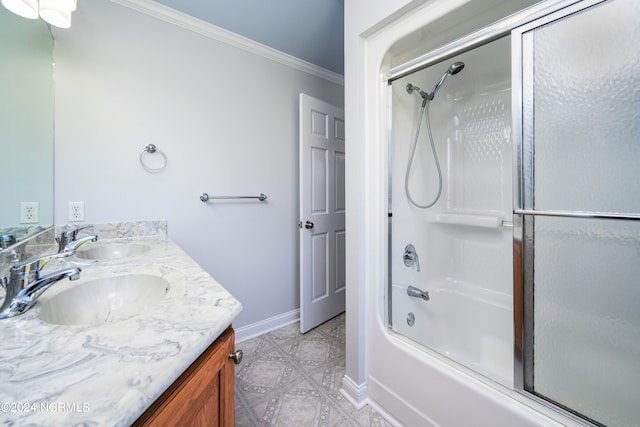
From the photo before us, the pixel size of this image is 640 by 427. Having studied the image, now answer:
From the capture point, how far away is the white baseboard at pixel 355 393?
1372 millimetres

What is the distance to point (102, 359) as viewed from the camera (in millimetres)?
437

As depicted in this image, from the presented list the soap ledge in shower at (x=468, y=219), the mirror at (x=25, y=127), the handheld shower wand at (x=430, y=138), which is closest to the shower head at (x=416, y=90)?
the handheld shower wand at (x=430, y=138)

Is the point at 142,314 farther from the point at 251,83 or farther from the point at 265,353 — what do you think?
the point at 251,83

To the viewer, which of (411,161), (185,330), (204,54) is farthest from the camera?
(204,54)

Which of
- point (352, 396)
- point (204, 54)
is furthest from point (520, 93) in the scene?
point (204, 54)

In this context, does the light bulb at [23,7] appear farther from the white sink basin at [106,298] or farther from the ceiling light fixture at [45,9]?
the white sink basin at [106,298]

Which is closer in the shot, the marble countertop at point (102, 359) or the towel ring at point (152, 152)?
the marble countertop at point (102, 359)

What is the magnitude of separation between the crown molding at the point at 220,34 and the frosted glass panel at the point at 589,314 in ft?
6.91

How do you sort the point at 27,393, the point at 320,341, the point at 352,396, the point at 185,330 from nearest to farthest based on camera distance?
the point at 27,393, the point at 185,330, the point at 352,396, the point at 320,341

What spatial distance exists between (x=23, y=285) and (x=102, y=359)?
39 centimetres

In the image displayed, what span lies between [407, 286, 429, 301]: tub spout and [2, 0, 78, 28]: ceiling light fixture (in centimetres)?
214

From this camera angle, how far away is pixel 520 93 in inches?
37.4

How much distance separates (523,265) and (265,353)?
1.66m

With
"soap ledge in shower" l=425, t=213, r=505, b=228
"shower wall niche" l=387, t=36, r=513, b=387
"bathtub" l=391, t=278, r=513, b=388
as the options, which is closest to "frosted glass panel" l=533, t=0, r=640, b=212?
"shower wall niche" l=387, t=36, r=513, b=387
